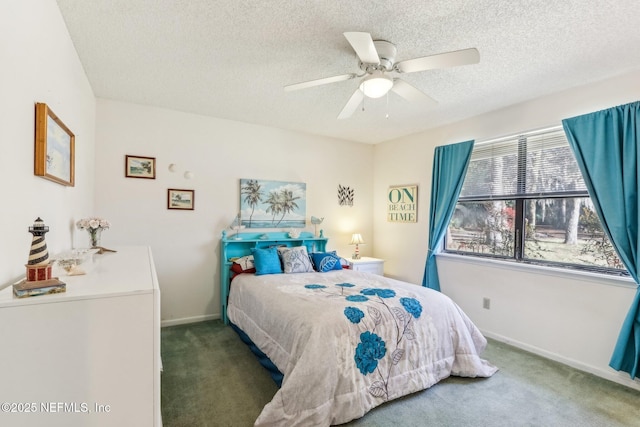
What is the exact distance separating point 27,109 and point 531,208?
4.12 metres

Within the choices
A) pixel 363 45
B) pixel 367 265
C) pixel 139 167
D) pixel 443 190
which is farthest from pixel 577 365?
pixel 139 167

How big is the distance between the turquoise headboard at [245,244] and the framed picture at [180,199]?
557 mm

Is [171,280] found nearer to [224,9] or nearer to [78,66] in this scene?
[78,66]

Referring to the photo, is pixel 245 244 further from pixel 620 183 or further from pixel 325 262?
pixel 620 183

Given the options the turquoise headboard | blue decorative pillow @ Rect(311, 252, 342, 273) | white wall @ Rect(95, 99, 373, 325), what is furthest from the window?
white wall @ Rect(95, 99, 373, 325)

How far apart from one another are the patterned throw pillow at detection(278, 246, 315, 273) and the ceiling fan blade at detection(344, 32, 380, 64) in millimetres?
2365

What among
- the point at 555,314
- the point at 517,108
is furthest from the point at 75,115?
the point at 555,314

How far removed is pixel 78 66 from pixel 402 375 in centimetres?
353

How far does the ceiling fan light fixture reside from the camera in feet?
6.95

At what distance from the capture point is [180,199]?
3756 mm

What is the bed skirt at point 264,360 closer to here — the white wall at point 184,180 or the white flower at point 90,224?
the white wall at point 184,180

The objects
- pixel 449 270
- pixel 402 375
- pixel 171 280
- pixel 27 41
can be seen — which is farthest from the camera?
pixel 449 270

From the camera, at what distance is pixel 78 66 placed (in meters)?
2.49

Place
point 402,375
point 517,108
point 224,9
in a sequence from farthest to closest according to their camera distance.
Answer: point 517,108
point 402,375
point 224,9
